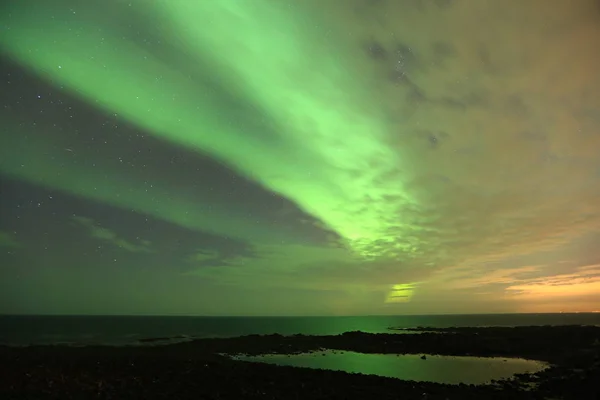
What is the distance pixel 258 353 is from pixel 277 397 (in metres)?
25.0

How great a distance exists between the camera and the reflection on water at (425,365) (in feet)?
94.8

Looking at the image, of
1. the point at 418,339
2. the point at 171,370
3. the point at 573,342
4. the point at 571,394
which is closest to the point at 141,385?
the point at 171,370

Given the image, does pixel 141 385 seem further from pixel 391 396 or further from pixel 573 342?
pixel 573 342

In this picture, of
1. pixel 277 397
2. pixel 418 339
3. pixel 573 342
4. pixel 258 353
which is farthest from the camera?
pixel 418 339

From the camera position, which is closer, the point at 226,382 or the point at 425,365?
the point at 226,382

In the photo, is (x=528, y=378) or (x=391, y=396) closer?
(x=391, y=396)

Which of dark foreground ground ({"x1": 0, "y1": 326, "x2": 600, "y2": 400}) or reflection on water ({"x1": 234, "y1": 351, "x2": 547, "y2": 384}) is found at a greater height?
dark foreground ground ({"x1": 0, "y1": 326, "x2": 600, "y2": 400})

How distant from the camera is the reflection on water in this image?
94.8ft

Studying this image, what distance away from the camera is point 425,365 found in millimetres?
35594

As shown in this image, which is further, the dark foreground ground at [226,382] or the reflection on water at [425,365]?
the reflection on water at [425,365]

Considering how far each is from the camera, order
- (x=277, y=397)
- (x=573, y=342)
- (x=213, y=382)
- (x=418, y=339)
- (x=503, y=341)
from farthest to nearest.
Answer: (x=418, y=339), (x=503, y=341), (x=573, y=342), (x=213, y=382), (x=277, y=397)

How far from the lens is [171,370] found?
2855 centimetres

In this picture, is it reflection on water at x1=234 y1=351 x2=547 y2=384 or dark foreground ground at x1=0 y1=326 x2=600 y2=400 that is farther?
reflection on water at x1=234 y1=351 x2=547 y2=384

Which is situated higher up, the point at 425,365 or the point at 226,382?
the point at 226,382
